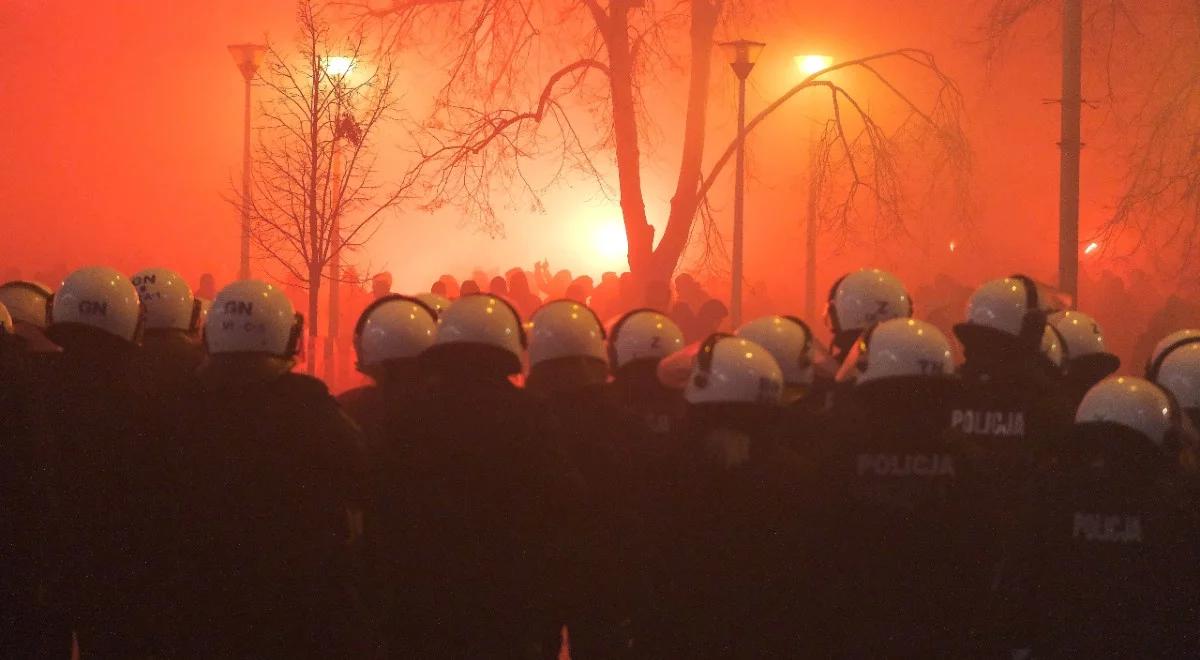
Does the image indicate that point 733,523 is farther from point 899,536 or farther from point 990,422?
point 990,422

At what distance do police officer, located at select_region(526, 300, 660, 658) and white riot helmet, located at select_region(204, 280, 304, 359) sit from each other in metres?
0.95

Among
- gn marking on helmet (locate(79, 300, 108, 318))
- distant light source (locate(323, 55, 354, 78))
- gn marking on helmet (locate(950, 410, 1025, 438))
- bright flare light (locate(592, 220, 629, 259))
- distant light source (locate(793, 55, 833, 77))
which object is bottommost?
gn marking on helmet (locate(950, 410, 1025, 438))

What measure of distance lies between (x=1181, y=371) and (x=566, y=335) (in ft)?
8.73

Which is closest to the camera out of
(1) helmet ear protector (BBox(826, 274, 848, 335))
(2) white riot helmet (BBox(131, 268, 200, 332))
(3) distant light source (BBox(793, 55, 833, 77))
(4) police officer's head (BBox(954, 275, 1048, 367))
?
(4) police officer's head (BBox(954, 275, 1048, 367))

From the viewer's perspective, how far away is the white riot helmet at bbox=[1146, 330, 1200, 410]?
5664 millimetres

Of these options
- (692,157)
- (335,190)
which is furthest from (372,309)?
(692,157)

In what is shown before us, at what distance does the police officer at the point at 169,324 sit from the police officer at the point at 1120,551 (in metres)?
3.75

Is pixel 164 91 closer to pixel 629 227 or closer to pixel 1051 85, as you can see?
pixel 629 227

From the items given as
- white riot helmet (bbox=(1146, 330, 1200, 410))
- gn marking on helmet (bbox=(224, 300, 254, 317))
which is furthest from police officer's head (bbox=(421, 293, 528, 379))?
white riot helmet (bbox=(1146, 330, 1200, 410))

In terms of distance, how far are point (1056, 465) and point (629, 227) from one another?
12259 millimetres

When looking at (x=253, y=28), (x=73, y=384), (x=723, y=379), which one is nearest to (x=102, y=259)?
(x=253, y=28)

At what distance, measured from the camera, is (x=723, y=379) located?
15.0 ft

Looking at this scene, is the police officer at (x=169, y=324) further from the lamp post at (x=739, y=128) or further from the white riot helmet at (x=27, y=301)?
the lamp post at (x=739, y=128)

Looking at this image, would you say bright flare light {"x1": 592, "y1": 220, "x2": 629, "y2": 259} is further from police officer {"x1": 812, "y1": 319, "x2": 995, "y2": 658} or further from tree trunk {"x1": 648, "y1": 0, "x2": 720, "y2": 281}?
police officer {"x1": 812, "y1": 319, "x2": 995, "y2": 658}
